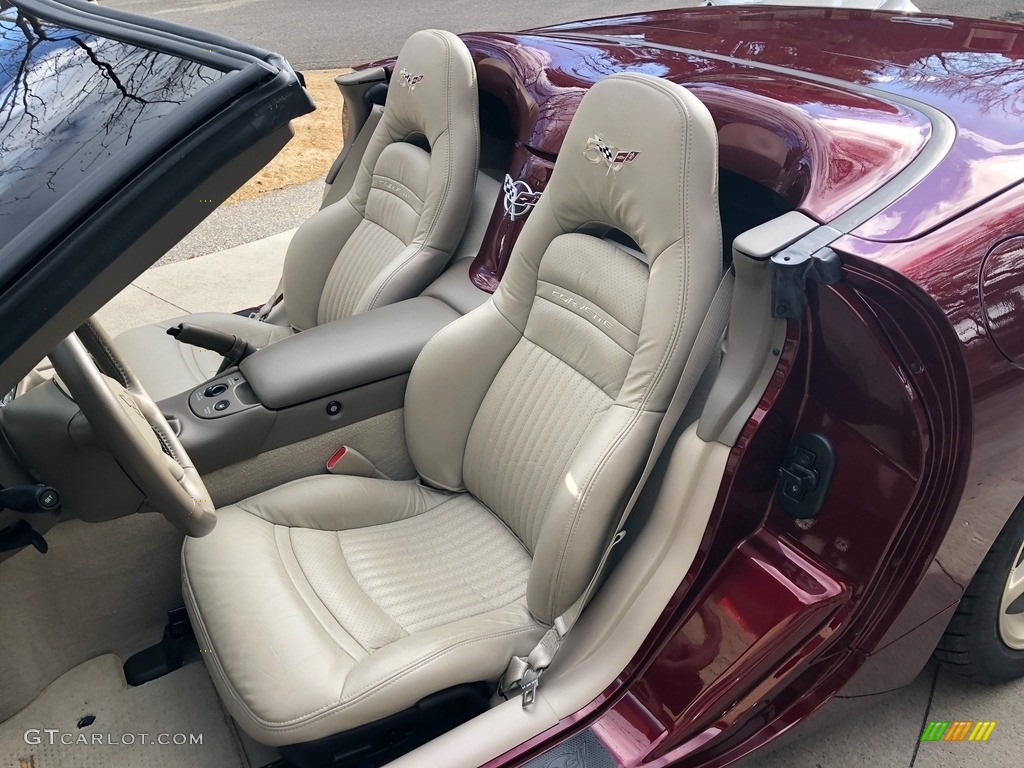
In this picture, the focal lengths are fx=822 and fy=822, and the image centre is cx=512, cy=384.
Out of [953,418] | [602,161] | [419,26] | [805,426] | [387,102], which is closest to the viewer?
[953,418]

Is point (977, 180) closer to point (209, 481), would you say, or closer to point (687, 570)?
point (687, 570)

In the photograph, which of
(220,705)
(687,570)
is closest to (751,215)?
(687,570)

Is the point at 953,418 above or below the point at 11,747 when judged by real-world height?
above

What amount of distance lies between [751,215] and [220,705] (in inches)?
58.7

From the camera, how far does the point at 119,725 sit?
1.71 metres

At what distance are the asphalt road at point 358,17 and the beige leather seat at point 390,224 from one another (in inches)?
177

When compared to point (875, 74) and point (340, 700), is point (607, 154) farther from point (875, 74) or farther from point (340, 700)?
point (340, 700)

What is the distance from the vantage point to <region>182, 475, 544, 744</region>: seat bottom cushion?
1.40 m

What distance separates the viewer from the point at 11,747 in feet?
5.43

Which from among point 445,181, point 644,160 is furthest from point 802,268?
point 445,181

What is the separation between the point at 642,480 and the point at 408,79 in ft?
4.86

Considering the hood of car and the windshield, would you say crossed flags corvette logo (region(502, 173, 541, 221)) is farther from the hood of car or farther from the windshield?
the windshield

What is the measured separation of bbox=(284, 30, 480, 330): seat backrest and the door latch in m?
1.28

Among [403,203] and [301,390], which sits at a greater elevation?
[403,203]
